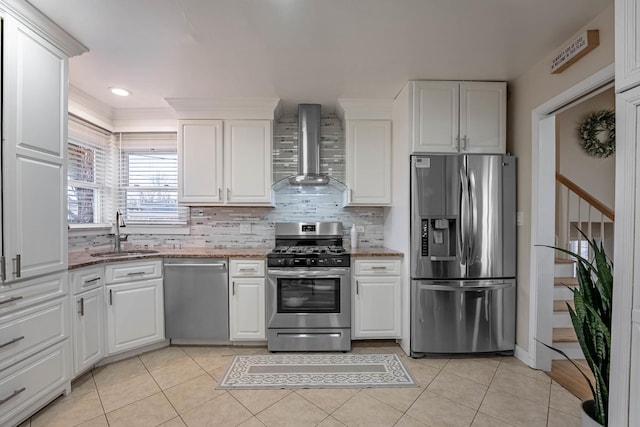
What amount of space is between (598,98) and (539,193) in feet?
8.33

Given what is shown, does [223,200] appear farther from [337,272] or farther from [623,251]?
[623,251]

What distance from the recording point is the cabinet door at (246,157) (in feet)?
10.2

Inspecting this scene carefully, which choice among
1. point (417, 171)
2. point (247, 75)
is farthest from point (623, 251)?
point (247, 75)

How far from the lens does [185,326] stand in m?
2.81

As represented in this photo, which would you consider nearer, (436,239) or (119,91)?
(436,239)

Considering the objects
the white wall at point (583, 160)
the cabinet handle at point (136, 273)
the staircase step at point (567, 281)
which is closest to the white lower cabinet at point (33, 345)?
the cabinet handle at point (136, 273)

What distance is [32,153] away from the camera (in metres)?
1.76

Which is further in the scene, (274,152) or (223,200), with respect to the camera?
(274,152)

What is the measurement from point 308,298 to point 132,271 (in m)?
1.55

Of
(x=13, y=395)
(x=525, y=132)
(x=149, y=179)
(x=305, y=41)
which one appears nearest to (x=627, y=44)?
(x=525, y=132)

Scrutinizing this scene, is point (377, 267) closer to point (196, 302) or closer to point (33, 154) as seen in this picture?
point (196, 302)

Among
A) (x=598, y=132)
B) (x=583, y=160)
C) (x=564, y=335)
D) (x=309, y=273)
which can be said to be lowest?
(x=564, y=335)

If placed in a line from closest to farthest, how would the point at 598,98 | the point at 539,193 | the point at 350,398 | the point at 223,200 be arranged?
the point at 350,398 < the point at 539,193 < the point at 223,200 < the point at 598,98

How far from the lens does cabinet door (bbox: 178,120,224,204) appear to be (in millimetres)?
3092
